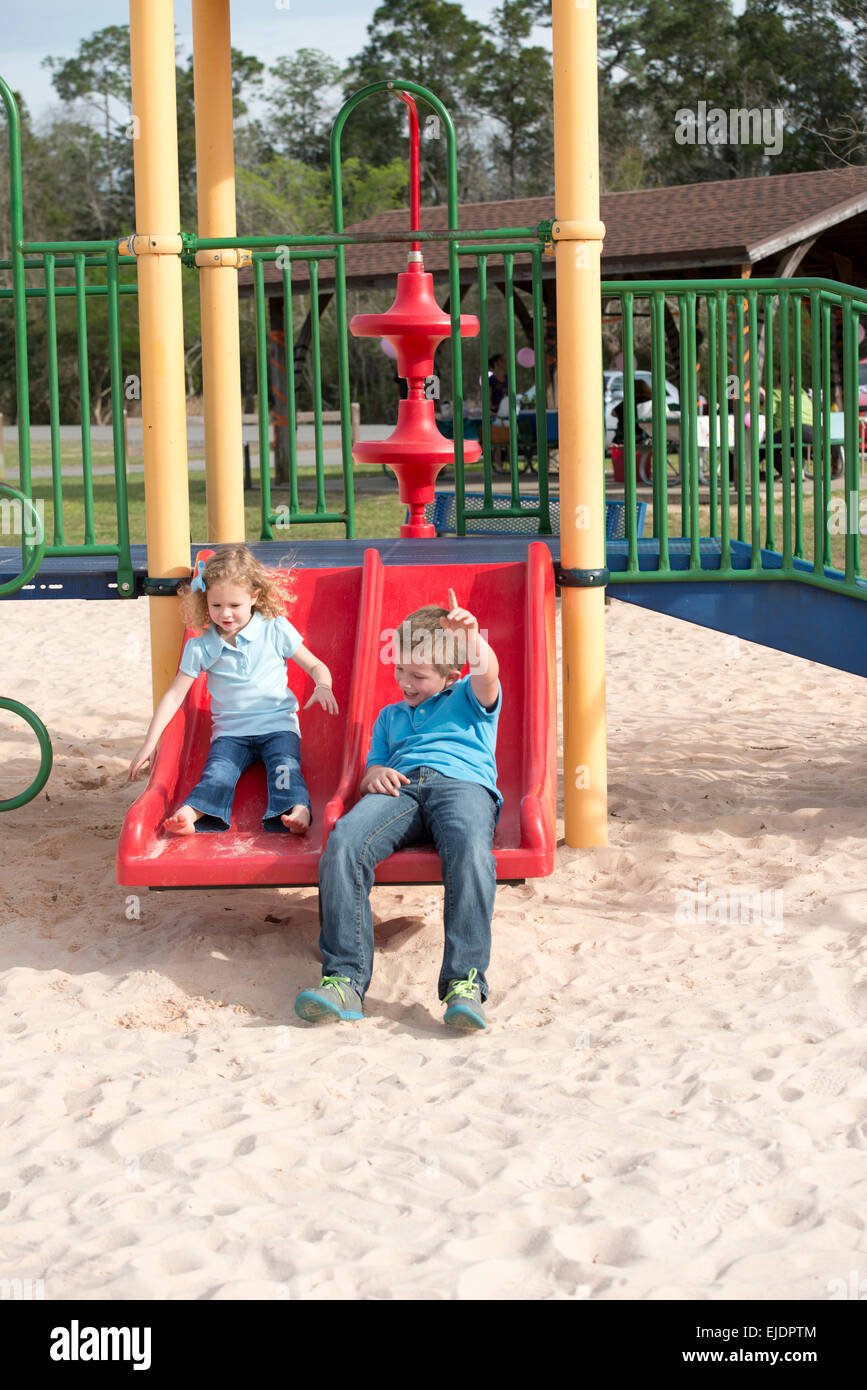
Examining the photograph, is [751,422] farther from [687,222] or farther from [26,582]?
[687,222]

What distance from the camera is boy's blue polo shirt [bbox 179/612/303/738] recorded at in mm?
4707

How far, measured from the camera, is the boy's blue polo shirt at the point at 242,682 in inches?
185

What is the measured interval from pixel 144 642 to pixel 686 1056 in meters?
7.43

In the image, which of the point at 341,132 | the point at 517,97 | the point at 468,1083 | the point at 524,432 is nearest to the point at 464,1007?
the point at 468,1083

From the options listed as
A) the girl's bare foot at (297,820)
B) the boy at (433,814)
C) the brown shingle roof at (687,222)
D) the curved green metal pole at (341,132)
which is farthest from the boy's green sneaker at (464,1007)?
the brown shingle roof at (687,222)

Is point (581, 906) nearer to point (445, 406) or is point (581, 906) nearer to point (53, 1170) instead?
point (53, 1170)

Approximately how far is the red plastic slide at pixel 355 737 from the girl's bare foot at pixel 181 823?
3cm

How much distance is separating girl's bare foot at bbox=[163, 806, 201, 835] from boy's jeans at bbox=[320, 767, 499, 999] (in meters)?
0.59

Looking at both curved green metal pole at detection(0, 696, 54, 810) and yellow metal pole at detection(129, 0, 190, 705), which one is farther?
curved green metal pole at detection(0, 696, 54, 810)

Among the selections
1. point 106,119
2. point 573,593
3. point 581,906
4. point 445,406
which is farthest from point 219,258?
point 106,119

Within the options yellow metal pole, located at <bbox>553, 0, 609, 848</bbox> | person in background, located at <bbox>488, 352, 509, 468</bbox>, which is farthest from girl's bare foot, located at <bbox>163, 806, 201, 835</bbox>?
person in background, located at <bbox>488, 352, 509, 468</bbox>

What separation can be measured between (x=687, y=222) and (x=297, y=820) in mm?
17369

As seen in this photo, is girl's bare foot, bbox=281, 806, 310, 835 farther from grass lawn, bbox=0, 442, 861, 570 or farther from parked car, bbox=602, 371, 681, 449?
parked car, bbox=602, 371, 681, 449

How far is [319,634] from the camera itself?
5145 millimetres
